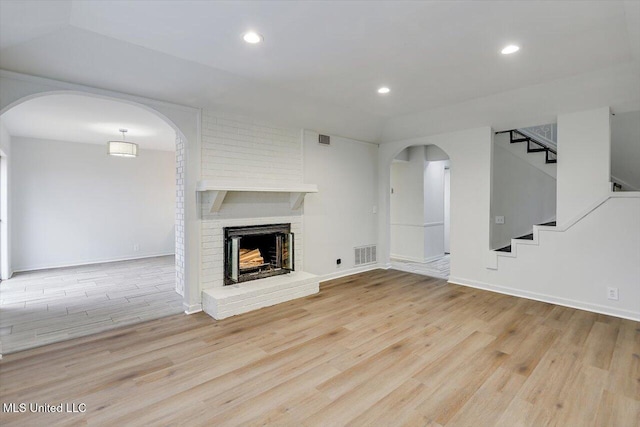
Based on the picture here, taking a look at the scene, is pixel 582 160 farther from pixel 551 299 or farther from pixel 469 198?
pixel 551 299

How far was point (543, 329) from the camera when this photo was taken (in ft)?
10.7

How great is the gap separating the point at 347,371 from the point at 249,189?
239 centimetres

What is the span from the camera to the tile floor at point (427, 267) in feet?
18.8

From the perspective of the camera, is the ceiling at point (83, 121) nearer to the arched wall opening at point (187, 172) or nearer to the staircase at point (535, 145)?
the arched wall opening at point (187, 172)

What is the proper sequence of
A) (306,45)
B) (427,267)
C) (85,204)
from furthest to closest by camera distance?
(85,204) < (427,267) < (306,45)

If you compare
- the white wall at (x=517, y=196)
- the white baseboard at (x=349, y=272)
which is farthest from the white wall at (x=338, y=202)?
the white wall at (x=517, y=196)

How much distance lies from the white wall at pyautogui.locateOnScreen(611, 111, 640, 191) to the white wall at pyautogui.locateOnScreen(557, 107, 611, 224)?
127 centimetres

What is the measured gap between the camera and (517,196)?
5.59 metres

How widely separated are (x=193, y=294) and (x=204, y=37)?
2812mm

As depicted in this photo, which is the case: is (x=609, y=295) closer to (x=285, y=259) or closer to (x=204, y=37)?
(x=285, y=259)

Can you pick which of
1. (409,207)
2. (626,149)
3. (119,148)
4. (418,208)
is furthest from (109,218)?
(626,149)

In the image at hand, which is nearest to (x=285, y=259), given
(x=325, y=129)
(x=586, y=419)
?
(x=325, y=129)

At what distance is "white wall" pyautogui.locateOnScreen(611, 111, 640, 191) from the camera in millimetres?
4504

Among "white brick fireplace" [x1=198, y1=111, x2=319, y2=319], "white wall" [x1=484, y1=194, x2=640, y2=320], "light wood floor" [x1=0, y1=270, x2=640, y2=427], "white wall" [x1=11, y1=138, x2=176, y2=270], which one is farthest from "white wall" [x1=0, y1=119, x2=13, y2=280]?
"white wall" [x1=484, y1=194, x2=640, y2=320]
